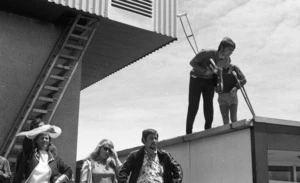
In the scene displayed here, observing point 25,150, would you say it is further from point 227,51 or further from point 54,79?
point 54,79

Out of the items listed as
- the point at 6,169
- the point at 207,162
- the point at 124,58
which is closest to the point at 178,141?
the point at 207,162

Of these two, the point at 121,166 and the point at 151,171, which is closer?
the point at 151,171

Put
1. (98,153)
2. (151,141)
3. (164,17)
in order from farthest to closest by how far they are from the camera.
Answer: (164,17)
(98,153)
(151,141)

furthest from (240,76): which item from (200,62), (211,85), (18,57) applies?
(18,57)

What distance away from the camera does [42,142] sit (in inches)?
221

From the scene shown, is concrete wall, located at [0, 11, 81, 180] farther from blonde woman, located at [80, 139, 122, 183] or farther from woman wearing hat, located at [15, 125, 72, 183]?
woman wearing hat, located at [15, 125, 72, 183]

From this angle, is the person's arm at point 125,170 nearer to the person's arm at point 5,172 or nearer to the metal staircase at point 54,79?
the person's arm at point 5,172

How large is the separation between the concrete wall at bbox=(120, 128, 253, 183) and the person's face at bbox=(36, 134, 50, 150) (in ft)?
8.14

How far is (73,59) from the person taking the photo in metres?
10.1

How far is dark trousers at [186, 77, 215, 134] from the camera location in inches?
303

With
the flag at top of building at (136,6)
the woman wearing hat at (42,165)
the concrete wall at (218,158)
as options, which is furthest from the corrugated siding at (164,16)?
the woman wearing hat at (42,165)

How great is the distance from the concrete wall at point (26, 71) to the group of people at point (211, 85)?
3.47 meters

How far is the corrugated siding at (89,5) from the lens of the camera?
974 centimetres

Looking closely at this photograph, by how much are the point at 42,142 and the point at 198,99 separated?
10.3ft
